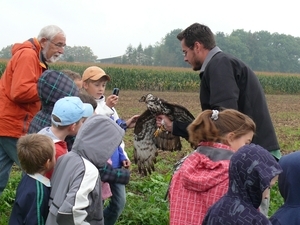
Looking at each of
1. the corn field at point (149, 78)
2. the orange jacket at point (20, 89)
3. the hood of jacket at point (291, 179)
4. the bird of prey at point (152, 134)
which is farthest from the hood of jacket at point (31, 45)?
the corn field at point (149, 78)

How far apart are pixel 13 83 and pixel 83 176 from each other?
1770 millimetres

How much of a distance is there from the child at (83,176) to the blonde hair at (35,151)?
0.15 meters

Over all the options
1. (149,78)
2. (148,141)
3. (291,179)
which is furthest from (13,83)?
(149,78)

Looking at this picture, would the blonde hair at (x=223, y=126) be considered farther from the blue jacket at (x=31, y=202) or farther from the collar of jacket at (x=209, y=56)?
the blue jacket at (x=31, y=202)

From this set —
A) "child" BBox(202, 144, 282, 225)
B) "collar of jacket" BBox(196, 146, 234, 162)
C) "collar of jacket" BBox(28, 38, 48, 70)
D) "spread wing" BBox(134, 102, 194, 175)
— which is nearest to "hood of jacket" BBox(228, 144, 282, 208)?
"child" BBox(202, 144, 282, 225)

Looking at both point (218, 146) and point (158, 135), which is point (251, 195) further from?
point (158, 135)

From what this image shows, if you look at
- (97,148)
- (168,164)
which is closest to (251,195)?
(97,148)

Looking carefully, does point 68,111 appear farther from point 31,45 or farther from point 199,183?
point 31,45

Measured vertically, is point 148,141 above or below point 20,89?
below

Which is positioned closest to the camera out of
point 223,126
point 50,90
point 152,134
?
point 223,126

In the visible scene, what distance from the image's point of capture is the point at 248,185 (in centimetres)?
269

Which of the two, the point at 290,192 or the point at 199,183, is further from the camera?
the point at 199,183

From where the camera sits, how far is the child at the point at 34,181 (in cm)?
355

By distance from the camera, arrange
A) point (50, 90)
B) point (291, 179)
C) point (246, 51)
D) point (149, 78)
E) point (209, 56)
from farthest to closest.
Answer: point (246, 51) < point (149, 78) < point (50, 90) < point (209, 56) < point (291, 179)
